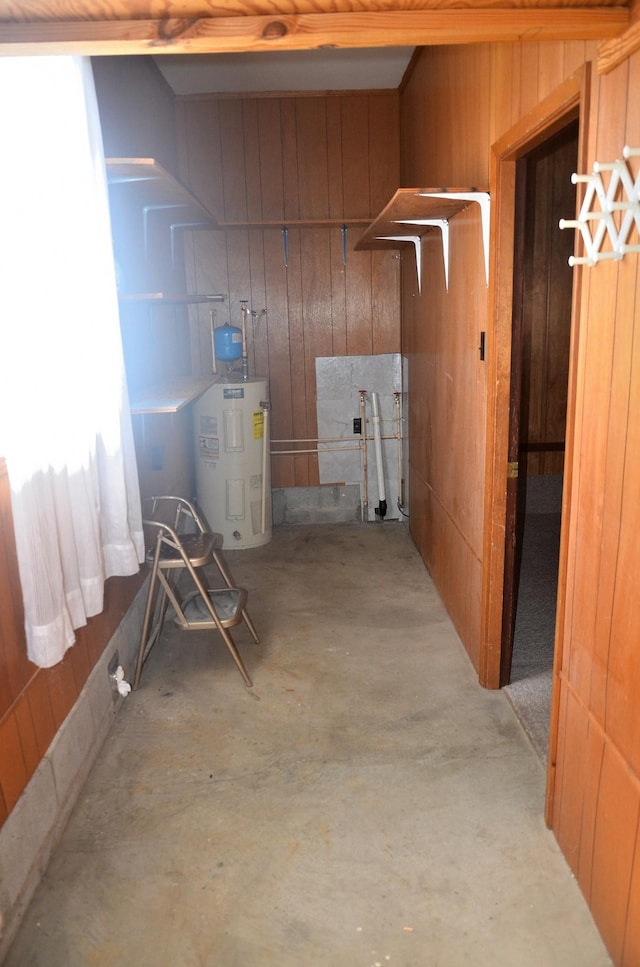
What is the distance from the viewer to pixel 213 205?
17.0 ft

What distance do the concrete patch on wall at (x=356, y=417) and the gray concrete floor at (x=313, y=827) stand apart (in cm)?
213

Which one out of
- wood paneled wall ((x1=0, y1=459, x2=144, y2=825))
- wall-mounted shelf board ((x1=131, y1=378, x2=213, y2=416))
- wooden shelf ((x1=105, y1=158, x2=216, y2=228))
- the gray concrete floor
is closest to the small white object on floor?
the gray concrete floor

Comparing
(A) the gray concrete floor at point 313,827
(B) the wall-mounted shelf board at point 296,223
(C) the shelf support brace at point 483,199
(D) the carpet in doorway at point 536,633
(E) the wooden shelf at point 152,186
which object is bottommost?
(A) the gray concrete floor at point 313,827

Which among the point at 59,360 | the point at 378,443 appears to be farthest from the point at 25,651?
the point at 378,443

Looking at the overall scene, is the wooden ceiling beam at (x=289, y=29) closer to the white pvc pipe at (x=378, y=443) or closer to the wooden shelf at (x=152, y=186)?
the wooden shelf at (x=152, y=186)

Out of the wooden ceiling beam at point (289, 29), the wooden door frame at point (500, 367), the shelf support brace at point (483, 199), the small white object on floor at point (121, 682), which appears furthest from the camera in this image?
the small white object on floor at point (121, 682)

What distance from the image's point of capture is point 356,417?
557 centimetres

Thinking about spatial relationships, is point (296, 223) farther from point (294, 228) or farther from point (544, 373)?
point (544, 373)

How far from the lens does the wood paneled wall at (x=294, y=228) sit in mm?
5105

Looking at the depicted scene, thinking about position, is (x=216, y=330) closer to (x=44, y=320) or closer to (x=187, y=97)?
(x=187, y=97)

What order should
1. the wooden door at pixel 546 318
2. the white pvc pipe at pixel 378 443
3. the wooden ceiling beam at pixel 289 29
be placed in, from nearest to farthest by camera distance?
the wooden ceiling beam at pixel 289 29 < the wooden door at pixel 546 318 < the white pvc pipe at pixel 378 443

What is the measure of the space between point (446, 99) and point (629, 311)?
244 cm

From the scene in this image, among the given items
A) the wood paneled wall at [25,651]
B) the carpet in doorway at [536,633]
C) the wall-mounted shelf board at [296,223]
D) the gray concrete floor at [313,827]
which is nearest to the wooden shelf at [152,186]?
the wood paneled wall at [25,651]

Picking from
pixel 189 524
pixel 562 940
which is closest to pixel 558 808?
pixel 562 940
